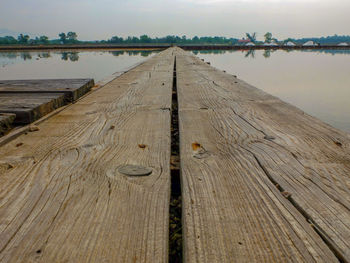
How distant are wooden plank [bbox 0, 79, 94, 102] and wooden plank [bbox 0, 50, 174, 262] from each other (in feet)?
2.11

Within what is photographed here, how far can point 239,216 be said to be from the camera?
2.36ft

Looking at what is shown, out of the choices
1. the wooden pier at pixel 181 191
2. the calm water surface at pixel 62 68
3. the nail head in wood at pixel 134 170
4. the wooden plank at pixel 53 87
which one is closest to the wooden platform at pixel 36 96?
the wooden plank at pixel 53 87

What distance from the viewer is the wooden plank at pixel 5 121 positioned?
135 cm

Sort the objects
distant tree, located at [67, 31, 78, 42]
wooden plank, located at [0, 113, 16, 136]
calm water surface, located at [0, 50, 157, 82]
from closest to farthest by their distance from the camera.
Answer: wooden plank, located at [0, 113, 16, 136]
calm water surface, located at [0, 50, 157, 82]
distant tree, located at [67, 31, 78, 42]

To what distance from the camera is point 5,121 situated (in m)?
1.37

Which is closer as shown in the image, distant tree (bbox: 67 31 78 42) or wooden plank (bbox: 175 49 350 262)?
wooden plank (bbox: 175 49 350 262)

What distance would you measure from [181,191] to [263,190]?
26 centimetres

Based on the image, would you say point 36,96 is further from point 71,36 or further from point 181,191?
point 71,36

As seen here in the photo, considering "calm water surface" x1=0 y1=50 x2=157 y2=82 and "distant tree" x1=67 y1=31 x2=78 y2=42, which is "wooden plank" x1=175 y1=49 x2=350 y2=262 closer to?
"calm water surface" x1=0 y1=50 x2=157 y2=82

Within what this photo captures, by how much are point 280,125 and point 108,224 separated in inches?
44.8

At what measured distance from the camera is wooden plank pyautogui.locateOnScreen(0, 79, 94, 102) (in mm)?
2084

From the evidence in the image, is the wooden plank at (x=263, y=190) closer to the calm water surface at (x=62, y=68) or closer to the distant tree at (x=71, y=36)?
the calm water surface at (x=62, y=68)

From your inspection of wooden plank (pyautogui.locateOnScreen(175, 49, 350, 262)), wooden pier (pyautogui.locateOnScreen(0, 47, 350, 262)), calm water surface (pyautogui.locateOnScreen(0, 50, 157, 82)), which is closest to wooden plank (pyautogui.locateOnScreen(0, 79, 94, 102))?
wooden pier (pyautogui.locateOnScreen(0, 47, 350, 262))

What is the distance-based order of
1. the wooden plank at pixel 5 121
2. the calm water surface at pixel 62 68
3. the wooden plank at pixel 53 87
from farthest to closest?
1. the calm water surface at pixel 62 68
2. the wooden plank at pixel 53 87
3. the wooden plank at pixel 5 121
